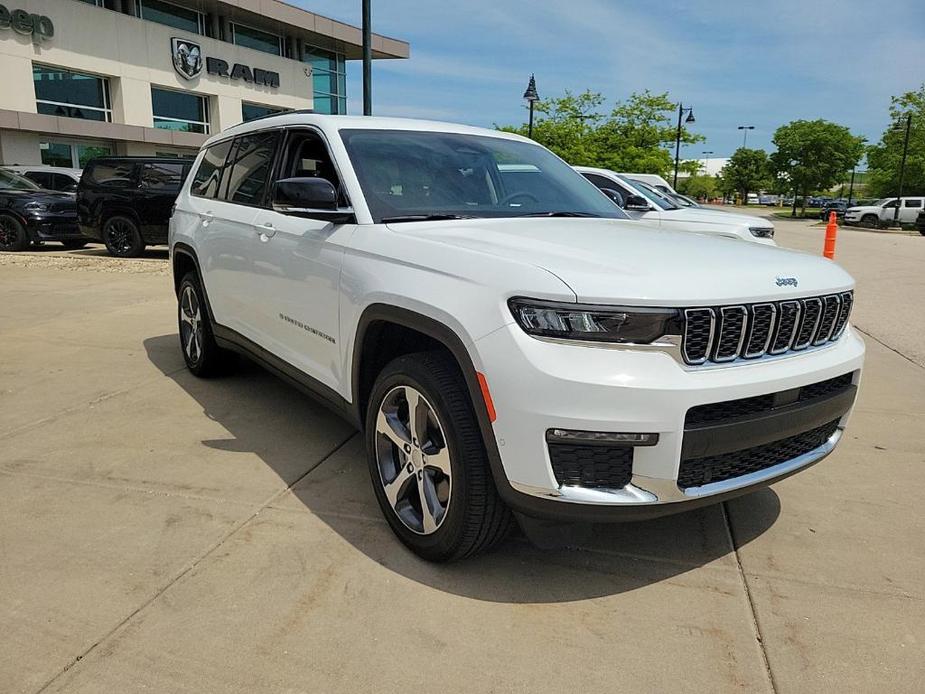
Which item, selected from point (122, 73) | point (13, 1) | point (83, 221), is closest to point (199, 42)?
point (122, 73)

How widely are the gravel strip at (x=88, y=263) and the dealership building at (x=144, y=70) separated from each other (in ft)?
41.3

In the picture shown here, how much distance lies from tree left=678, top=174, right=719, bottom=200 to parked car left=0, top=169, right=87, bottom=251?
8555 centimetres

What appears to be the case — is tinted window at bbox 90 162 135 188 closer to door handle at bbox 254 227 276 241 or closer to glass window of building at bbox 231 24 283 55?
door handle at bbox 254 227 276 241

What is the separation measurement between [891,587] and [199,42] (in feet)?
110

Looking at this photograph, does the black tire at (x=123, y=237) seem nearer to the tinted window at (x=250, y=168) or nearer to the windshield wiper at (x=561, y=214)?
the tinted window at (x=250, y=168)

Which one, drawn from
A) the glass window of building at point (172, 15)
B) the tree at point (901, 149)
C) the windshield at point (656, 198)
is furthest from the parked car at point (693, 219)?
the tree at point (901, 149)

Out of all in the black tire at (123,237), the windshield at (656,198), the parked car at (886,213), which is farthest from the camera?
the parked car at (886,213)

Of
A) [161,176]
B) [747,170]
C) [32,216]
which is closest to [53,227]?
[32,216]

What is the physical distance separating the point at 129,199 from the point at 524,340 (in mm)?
12671

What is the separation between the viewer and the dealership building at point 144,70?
967 inches

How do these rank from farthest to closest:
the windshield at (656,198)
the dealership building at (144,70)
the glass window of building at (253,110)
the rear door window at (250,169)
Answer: the glass window of building at (253,110) < the dealership building at (144,70) < the windshield at (656,198) < the rear door window at (250,169)

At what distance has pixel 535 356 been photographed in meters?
2.31

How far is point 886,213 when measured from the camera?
3684cm

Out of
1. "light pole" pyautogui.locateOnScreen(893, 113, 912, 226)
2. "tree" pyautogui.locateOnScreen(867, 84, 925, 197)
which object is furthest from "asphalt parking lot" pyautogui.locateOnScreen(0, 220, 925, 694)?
"tree" pyautogui.locateOnScreen(867, 84, 925, 197)
